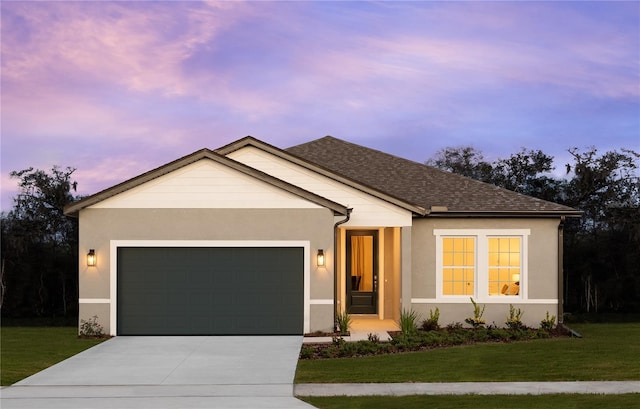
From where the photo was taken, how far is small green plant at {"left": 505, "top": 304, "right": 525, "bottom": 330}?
17.3 metres

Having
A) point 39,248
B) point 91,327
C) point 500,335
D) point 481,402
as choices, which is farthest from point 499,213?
point 39,248

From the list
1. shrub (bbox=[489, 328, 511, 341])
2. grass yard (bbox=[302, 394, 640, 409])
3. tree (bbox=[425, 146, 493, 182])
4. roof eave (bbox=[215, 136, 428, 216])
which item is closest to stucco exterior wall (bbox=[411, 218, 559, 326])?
roof eave (bbox=[215, 136, 428, 216])

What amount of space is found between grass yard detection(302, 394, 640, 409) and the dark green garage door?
23.1 ft

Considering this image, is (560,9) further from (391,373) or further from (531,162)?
(531,162)

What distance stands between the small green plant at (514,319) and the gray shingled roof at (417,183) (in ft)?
8.31

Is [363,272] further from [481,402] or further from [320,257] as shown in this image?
[481,402]

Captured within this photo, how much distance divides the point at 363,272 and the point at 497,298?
4067 mm

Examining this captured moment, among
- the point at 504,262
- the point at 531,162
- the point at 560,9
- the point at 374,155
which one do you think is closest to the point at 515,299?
the point at 504,262

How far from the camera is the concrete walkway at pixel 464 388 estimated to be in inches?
388

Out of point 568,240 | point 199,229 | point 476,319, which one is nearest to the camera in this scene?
point 199,229

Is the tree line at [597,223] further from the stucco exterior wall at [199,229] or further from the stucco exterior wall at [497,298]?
the stucco exterior wall at [199,229]

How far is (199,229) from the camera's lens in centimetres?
1653

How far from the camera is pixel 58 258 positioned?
33.7 metres

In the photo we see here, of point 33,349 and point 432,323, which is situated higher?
point 432,323
